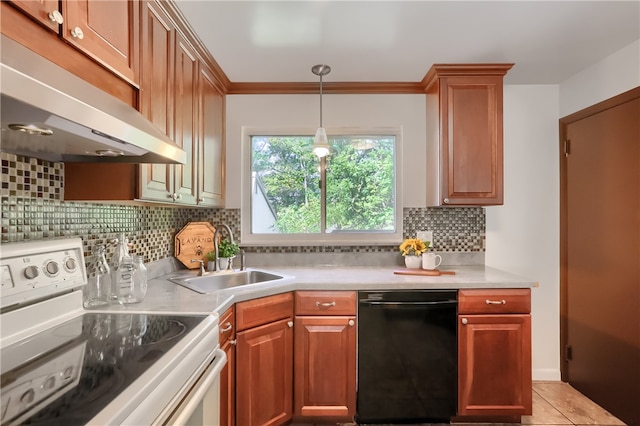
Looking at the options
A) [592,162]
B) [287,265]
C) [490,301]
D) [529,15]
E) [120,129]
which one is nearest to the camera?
[120,129]

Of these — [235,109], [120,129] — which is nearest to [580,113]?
[235,109]

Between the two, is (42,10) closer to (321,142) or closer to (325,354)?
(321,142)

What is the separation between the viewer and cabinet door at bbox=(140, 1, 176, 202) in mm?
1392

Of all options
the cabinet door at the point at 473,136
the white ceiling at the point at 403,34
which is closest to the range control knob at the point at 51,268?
the white ceiling at the point at 403,34

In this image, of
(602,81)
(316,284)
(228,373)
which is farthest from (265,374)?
(602,81)

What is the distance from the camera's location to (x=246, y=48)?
2.00 meters

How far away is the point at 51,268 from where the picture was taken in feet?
3.82

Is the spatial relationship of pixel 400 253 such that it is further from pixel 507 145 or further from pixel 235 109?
pixel 235 109

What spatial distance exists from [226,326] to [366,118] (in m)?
1.78

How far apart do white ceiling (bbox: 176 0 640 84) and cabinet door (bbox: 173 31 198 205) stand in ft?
0.51

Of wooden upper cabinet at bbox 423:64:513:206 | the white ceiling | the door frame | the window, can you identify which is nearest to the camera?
the white ceiling

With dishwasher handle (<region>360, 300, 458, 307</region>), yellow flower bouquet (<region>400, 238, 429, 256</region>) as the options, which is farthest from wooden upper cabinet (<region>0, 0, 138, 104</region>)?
yellow flower bouquet (<region>400, 238, 429, 256</region>)

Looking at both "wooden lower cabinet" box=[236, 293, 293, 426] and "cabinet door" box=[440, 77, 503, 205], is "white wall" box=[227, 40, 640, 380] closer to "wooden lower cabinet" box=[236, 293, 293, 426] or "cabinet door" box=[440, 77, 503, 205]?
"cabinet door" box=[440, 77, 503, 205]

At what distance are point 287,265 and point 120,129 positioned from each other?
1770 mm
